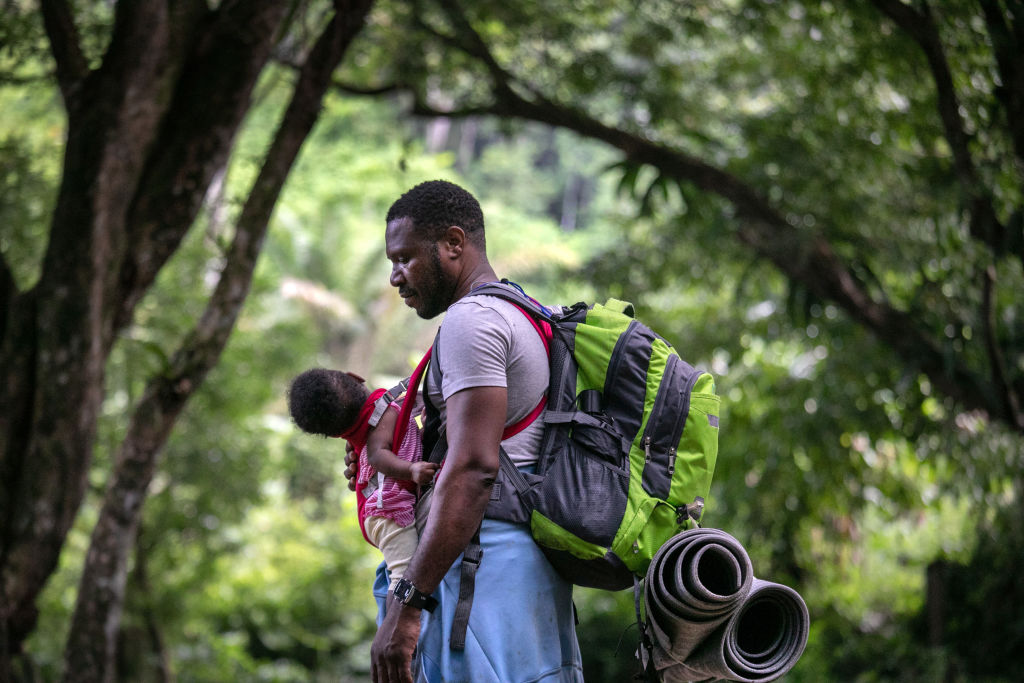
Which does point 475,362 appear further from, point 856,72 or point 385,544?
point 856,72

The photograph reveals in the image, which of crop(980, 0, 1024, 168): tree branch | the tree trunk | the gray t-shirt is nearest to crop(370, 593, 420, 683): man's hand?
the gray t-shirt

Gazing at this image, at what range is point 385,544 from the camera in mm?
2277

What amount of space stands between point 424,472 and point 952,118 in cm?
323

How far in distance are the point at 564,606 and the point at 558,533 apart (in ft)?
0.80

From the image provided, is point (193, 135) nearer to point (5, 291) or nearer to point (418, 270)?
point (5, 291)

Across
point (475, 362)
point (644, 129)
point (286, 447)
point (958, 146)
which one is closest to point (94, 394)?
point (475, 362)

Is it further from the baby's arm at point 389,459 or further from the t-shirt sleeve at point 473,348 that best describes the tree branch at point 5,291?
the t-shirt sleeve at point 473,348

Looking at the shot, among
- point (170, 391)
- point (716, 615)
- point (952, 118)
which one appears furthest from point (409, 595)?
point (952, 118)

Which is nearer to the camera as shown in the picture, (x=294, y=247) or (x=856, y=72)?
(x=856, y=72)

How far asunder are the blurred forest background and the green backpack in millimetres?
923

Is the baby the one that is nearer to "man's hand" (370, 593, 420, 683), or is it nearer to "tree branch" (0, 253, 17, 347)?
"man's hand" (370, 593, 420, 683)

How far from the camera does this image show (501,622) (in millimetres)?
2062

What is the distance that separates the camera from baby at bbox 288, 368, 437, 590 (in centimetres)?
227

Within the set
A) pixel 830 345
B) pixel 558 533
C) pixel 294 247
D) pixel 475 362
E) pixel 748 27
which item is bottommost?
pixel 294 247
